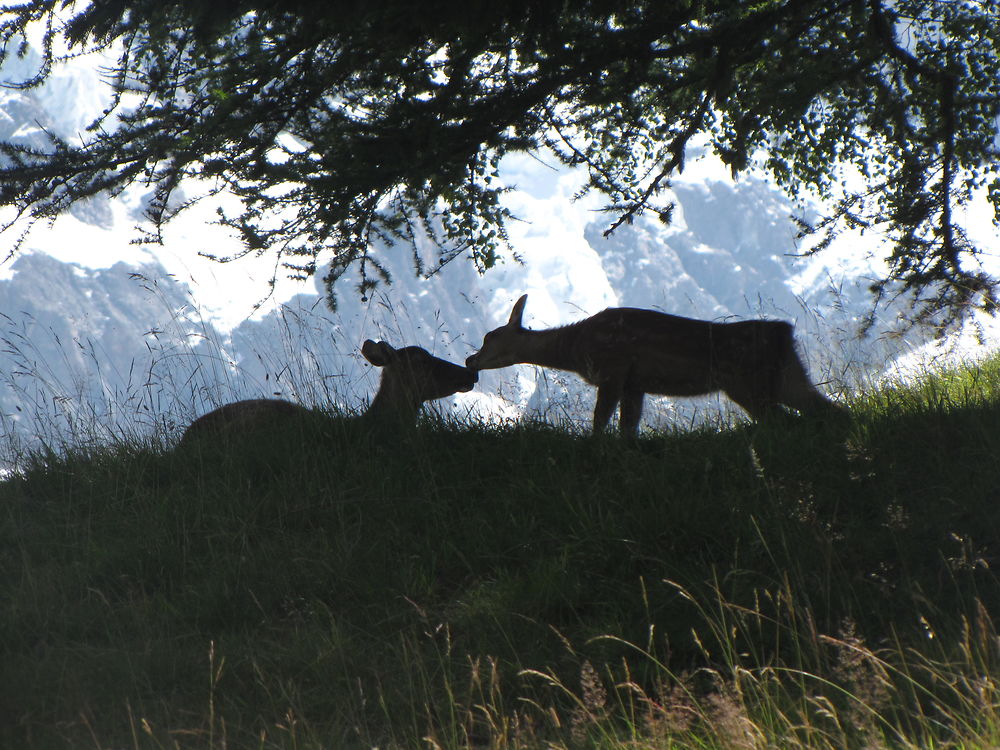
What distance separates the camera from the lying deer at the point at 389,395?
6.96 metres

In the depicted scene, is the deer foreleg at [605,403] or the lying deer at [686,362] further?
the deer foreleg at [605,403]

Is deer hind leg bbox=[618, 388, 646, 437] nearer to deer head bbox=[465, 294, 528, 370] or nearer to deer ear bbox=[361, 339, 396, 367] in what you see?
deer head bbox=[465, 294, 528, 370]

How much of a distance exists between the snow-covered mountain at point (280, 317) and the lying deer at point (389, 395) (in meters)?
0.17

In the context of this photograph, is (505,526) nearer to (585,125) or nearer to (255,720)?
(255,720)

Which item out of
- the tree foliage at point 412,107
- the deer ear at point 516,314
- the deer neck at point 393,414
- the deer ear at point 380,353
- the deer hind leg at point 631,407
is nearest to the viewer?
the tree foliage at point 412,107

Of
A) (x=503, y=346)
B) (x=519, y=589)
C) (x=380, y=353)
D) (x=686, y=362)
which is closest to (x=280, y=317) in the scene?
(x=380, y=353)

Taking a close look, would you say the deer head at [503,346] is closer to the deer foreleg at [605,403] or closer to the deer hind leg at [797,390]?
the deer foreleg at [605,403]

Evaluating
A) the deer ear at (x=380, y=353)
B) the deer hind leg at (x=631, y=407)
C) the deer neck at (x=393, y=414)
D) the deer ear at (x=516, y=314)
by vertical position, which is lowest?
the deer hind leg at (x=631, y=407)

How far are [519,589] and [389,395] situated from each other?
13.4 feet

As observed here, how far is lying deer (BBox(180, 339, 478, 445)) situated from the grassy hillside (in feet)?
1.72

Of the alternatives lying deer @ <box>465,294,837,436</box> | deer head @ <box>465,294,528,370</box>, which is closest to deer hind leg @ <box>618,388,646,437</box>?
lying deer @ <box>465,294,837,436</box>

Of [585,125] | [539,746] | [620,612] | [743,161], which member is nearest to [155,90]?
[585,125]

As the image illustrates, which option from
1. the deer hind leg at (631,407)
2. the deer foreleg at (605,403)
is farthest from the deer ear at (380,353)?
the deer hind leg at (631,407)

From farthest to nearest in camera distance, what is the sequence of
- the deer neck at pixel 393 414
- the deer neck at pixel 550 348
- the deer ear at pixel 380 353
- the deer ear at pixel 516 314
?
the deer ear at pixel 516 314 → the deer neck at pixel 550 348 → the deer ear at pixel 380 353 → the deer neck at pixel 393 414
